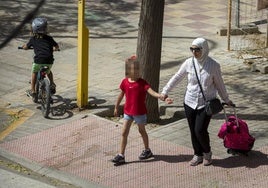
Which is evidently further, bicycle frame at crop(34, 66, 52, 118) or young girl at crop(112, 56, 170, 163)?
bicycle frame at crop(34, 66, 52, 118)

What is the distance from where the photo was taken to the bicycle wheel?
32.8 feet

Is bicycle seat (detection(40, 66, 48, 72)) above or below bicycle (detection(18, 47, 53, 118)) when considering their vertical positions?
above

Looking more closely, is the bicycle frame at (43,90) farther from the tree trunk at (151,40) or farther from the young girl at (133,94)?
the young girl at (133,94)

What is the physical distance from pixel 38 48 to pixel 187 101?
3264 mm

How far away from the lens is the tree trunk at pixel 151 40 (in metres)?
9.61

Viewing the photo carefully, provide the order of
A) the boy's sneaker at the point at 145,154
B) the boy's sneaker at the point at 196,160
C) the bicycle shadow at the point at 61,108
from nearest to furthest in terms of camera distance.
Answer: the boy's sneaker at the point at 196,160
the boy's sneaker at the point at 145,154
the bicycle shadow at the point at 61,108

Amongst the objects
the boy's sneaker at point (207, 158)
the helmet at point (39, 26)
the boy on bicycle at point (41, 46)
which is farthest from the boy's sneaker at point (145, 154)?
the helmet at point (39, 26)

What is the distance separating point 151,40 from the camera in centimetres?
970

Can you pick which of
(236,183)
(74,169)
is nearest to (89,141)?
(74,169)

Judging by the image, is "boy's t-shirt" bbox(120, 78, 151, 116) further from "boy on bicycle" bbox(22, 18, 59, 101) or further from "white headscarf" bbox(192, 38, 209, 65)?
"boy on bicycle" bbox(22, 18, 59, 101)

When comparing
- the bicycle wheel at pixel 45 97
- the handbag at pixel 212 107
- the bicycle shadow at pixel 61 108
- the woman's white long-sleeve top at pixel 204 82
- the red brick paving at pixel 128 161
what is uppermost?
the woman's white long-sleeve top at pixel 204 82

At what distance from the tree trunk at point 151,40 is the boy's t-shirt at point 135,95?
1.64 m

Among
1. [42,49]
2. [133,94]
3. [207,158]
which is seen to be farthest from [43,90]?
[207,158]

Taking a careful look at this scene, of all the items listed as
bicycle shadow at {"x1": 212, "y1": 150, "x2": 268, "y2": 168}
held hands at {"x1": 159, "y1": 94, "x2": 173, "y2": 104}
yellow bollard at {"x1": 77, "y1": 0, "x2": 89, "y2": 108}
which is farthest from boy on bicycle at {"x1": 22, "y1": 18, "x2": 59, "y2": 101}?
bicycle shadow at {"x1": 212, "y1": 150, "x2": 268, "y2": 168}
